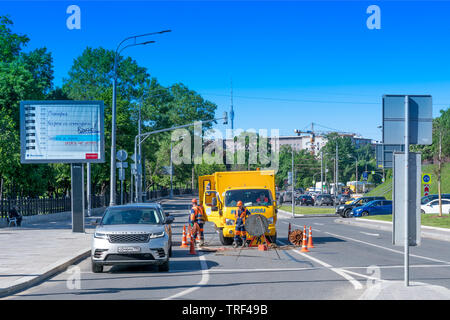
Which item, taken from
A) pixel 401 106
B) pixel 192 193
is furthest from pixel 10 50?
pixel 192 193

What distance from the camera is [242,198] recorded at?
20688 mm

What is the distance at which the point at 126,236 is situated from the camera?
1362cm

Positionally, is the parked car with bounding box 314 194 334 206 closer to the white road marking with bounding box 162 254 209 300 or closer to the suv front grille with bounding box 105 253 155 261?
the white road marking with bounding box 162 254 209 300

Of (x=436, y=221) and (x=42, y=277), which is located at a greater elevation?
(x=42, y=277)

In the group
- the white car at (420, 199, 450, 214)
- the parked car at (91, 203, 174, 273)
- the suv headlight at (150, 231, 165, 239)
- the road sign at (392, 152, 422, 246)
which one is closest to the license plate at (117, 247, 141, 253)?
the parked car at (91, 203, 174, 273)

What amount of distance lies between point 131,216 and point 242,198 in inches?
257

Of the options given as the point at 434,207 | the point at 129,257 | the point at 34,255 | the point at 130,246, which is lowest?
the point at 434,207

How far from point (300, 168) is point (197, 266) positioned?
141555 millimetres

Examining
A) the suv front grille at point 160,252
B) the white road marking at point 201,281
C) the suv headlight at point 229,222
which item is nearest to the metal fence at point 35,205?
the suv headlight at point 229,222

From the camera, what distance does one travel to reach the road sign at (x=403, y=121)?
9.45 metres

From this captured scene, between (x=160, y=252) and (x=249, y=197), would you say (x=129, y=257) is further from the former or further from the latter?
(x=249, y=197)

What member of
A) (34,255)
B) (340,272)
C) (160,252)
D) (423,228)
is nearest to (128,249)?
(160,252)

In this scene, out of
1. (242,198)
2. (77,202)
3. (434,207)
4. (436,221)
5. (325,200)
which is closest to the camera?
(242,198)

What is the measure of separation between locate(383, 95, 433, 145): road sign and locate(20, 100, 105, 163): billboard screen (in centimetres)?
1886
